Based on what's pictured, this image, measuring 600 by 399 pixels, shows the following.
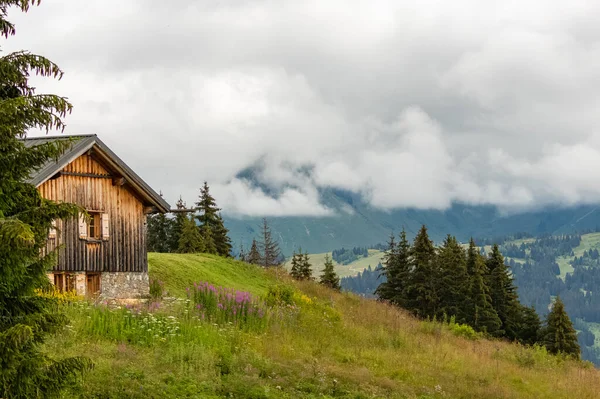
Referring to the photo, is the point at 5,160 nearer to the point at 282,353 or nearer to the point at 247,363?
the point at 247,363

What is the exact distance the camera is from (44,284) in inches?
373

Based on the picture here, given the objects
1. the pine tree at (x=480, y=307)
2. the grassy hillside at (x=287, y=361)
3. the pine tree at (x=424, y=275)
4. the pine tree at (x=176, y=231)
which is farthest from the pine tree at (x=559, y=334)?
the pine tree at (x=176, y=231)

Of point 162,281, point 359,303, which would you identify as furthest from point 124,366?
point 359,303

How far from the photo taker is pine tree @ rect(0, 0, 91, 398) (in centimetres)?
853

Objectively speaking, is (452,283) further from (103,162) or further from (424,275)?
(103,162)

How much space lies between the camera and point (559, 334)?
2256 inches

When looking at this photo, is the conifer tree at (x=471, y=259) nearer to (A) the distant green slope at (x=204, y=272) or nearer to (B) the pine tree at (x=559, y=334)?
(B) the pine tree at (x=559, y=334)

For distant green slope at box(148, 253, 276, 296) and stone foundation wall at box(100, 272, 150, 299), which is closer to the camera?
stone foundation wall at box(100, 272, 150, 299)

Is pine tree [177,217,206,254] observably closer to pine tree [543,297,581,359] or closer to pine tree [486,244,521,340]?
pine tree [486,244,521,340]

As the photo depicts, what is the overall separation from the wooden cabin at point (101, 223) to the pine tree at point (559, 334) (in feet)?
132

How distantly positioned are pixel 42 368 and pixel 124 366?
5.76 metres

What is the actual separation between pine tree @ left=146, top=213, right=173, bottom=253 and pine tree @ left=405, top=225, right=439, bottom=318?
3023 centimetres

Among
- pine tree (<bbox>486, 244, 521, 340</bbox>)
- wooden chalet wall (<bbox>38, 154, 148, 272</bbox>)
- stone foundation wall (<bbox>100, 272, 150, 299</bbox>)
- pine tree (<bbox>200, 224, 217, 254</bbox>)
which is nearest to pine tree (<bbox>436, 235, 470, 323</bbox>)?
pine tree (<bbox>486, 244, 521, 340</bbox>)

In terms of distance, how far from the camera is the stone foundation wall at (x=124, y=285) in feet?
91.2
